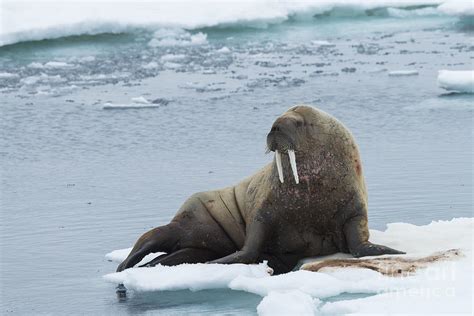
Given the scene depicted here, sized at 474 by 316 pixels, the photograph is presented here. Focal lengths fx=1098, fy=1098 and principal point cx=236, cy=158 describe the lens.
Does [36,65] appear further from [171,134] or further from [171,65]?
[171,134]

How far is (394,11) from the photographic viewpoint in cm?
3127

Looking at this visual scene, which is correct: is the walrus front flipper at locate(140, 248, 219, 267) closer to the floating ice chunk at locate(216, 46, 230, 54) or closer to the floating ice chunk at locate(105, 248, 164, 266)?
the floating ice chunk at locate(105, 248, 164, 266)

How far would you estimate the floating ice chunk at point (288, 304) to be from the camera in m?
5.37

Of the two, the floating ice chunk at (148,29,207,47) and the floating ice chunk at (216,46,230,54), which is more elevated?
the floating ice chunk at (148,29,207,47)

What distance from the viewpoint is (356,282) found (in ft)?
19.5

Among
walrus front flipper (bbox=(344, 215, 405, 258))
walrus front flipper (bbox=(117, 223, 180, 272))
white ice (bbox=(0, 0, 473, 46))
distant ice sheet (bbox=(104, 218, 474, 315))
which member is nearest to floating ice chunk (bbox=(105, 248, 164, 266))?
distant ice sheet (bbox=(104, 218, 474, 315))

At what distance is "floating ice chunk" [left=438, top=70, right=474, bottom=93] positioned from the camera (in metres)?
15.5

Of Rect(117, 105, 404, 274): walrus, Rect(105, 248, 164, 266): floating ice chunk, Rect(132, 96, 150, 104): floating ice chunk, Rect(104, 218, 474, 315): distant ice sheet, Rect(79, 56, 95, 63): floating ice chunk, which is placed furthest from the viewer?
Rect(79, 56, 95, 63): floating ice chunk

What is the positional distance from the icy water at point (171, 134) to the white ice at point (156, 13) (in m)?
0.29

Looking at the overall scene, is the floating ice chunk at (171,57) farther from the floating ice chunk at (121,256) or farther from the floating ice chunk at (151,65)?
the floating ice chunk at (121,256)

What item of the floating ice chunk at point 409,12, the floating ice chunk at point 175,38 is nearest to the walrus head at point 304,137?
the floating ice chunk at point 175,38

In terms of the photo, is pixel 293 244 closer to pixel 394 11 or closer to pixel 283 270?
pixel 283 270

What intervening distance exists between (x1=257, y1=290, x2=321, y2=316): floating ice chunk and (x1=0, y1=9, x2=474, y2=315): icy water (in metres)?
0.18

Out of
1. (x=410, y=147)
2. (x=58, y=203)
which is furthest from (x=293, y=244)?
(x=410, y=147)
